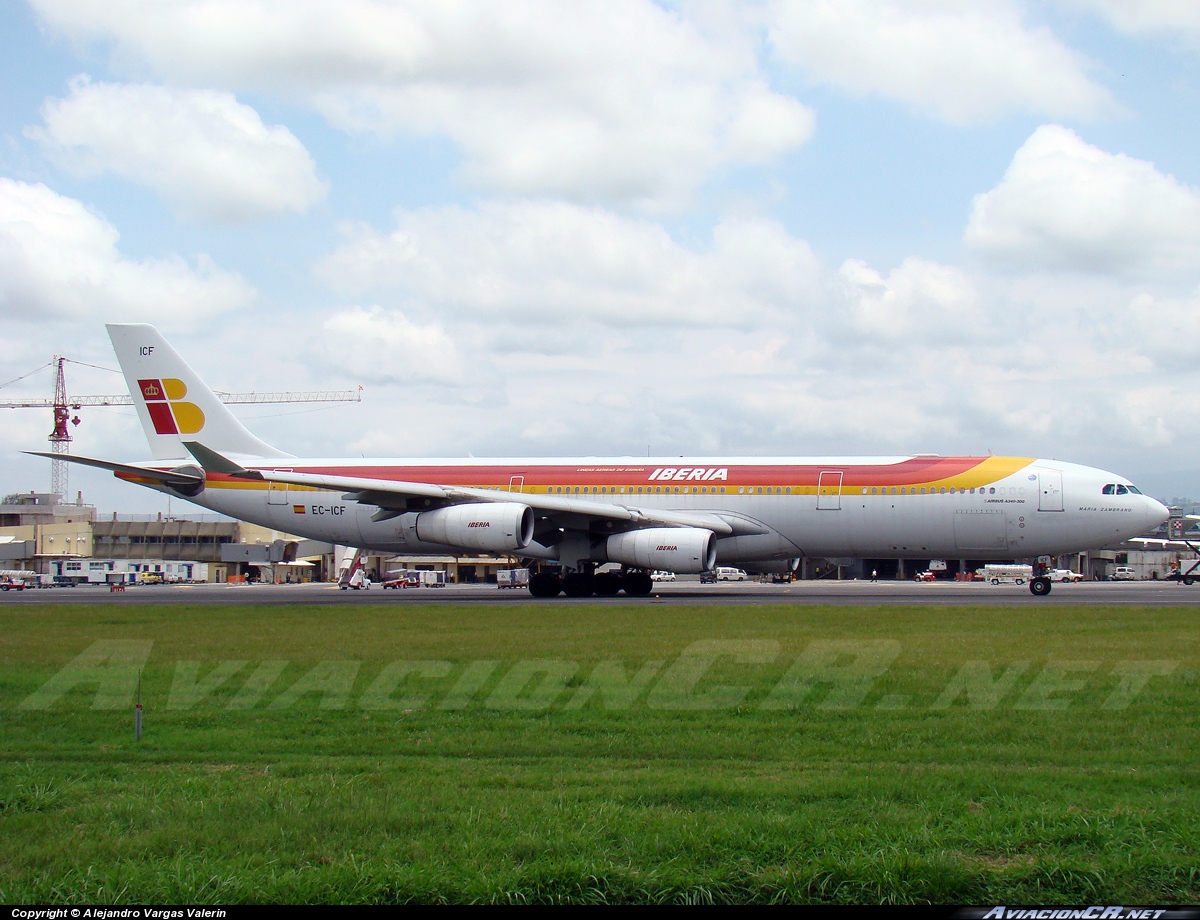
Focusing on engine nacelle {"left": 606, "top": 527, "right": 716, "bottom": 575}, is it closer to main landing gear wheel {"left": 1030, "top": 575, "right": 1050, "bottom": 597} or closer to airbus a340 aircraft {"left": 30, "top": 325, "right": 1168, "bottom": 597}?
airbus a340 aircraft {"left": 30, "top": 325, "right": 1168, "bottom": 597}

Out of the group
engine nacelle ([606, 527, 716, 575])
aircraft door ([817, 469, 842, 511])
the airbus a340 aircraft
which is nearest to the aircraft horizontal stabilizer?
the airbus a340 aircraft

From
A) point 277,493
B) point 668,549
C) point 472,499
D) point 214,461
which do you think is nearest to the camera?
point 668,549

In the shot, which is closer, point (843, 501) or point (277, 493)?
point (843, 501)

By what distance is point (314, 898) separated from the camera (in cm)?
576

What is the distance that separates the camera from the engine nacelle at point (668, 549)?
32.6 meters

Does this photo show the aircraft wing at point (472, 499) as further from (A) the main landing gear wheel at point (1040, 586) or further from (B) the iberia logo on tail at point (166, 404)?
(A) the main landing gear wheel at point (1040, 586)

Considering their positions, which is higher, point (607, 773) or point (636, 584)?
point (607, 773)

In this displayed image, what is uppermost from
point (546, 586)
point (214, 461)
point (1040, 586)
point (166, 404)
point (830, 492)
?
point (166, 404)

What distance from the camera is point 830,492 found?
1368 inches

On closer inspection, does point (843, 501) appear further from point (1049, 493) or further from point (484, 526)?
point (484, 526)

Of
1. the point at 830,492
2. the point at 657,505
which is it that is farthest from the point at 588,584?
the point at 830,492

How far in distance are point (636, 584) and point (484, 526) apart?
6.38 m

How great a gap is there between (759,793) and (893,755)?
→ 1978 mm

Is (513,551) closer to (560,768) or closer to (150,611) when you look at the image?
(150,611)
